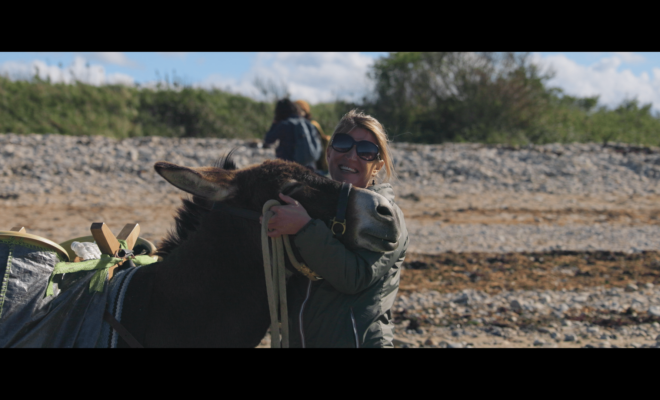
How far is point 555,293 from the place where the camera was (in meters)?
5.65

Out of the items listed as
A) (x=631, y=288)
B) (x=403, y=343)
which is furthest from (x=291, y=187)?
(x=631, y=288)

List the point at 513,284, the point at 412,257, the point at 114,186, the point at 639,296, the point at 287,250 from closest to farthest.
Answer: the point at 287,250 → the point at 639,296 → the point at 513,284 → the point at 412,257 → the point at 114,186

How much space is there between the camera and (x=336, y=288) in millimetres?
2000

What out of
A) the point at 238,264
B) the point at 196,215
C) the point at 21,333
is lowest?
the point at 21,333

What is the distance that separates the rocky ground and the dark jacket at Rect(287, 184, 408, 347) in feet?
6.44

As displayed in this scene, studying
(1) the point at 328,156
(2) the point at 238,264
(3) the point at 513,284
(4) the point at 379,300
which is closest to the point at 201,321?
(2) the point at 238,264

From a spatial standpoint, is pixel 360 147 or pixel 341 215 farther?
pixel 360 147

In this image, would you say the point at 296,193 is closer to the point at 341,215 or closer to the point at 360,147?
the point at 341,215

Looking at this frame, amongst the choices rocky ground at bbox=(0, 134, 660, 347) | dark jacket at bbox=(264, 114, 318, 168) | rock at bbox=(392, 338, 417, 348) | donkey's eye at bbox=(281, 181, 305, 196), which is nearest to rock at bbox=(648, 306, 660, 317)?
rocky ground at bbox=(0, 134, 660, 347)

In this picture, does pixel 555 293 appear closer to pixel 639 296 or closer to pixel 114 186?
pixel 639 296

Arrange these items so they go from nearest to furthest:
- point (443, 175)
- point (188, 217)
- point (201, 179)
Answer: point (201, 179) → point (188, 217) → point (443, 175)

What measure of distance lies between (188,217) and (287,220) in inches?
25.2

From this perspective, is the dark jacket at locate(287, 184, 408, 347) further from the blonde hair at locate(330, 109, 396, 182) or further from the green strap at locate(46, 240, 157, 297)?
the green strap at locate(46, 240, 157, 297)

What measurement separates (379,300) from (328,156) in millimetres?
858
